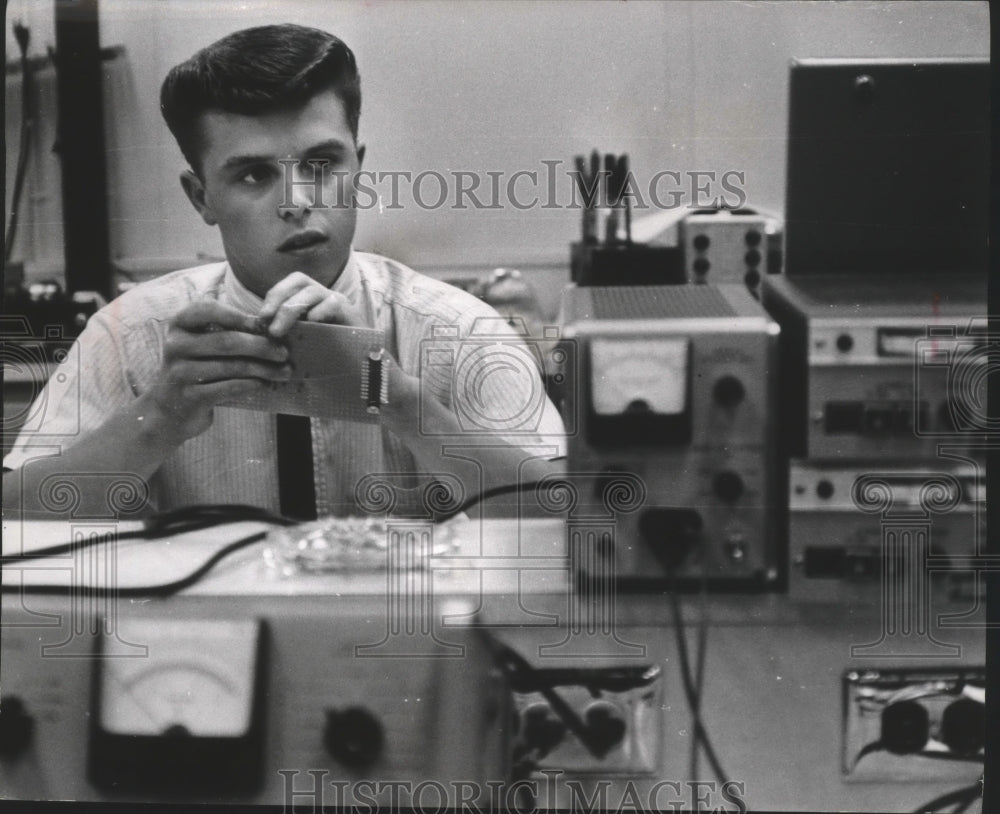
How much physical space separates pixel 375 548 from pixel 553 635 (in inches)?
9.2

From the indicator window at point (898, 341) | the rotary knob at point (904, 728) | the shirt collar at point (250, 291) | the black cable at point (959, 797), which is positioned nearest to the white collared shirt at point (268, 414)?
the shirt collar at point (250, 291)

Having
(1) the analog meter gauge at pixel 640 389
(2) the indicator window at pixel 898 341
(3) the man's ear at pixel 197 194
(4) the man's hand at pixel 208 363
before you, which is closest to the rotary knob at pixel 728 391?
(1) the analog meter gauge at pixel 640 389

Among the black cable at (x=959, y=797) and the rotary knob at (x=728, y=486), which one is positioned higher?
the rotary knob at (x=728, y=486)

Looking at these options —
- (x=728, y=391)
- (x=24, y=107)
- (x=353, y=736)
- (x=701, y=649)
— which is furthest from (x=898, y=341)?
(x=24, y=107)

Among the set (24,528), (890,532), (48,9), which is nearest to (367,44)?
(48,9)

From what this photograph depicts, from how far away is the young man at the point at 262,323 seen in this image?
1.41 m

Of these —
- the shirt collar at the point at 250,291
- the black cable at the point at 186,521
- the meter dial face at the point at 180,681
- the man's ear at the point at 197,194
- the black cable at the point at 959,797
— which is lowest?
the black cable at the point at 959,797

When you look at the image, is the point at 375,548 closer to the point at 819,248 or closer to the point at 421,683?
the point at 421,683

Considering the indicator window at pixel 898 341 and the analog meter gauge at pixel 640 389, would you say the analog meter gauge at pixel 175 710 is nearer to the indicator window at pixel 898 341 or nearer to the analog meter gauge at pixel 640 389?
the analog meter gauge at pixel 640 389

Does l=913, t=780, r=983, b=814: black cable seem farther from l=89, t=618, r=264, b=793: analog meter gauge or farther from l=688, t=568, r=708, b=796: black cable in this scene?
l=89, t=618, r=264, b=793: analog meter gauge

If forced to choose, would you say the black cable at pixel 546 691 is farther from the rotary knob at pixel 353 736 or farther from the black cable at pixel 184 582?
the black cable at pixel 184 582

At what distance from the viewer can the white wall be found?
1.40 metres

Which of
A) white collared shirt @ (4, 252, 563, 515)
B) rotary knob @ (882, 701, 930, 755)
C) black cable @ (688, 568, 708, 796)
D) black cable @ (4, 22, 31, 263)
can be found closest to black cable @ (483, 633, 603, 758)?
black cable @ (688, 568, 708, 796)

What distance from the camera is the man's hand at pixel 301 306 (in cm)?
141
